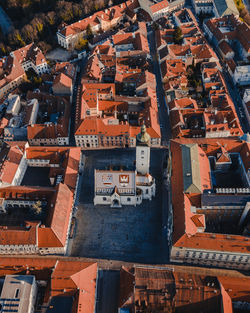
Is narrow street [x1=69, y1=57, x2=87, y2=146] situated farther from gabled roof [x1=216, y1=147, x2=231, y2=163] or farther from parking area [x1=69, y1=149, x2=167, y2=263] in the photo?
gabled roof [x1=216, y1=147, x2=231, y2=163]

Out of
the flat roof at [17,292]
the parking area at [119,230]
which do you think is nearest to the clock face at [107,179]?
the parking area at [119,230]

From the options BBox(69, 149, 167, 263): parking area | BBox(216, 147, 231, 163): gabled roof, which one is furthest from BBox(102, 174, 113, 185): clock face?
BBox(216, 147, 231, 163): gabled roof

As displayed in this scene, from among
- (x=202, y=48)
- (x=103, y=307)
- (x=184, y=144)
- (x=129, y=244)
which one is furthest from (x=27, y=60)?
(x=103, y=307)

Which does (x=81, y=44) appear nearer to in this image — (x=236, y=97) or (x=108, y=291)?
(x=236, y=97)

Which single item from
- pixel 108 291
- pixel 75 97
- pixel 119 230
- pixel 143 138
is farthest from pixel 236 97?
pixel 108 291

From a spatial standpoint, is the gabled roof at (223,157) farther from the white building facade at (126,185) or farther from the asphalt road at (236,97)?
the asphalt road at (236,97)

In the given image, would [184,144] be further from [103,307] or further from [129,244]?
[103,307]
